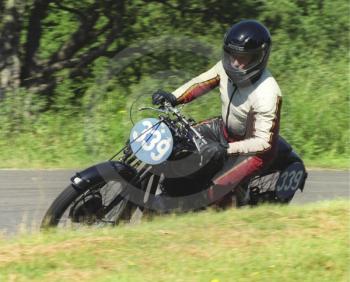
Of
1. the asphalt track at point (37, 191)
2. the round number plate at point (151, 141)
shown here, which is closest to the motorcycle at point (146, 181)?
the round number plate at point (151, 141)

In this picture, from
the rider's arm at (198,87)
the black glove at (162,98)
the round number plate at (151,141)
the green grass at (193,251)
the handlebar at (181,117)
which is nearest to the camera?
the green grass at (193,251)

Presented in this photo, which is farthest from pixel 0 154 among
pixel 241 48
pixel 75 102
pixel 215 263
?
pixel 215 263

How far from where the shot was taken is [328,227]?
5.54 metres

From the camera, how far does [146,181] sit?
5680mm

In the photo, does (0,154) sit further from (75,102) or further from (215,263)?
(215,263)

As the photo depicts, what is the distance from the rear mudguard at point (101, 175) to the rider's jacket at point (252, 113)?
801 millimetres

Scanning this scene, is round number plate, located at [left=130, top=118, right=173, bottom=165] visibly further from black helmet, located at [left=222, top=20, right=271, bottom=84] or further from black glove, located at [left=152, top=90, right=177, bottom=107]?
black helmet, located at [left=222, top=20, right=271, bottom=84]

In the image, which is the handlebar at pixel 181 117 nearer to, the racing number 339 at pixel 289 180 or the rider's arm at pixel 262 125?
the rider's arm at pixel 262 125

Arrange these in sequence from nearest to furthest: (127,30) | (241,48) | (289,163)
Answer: (241,48), (289,163), (127,30)

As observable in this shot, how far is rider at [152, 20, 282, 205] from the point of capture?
5738 mm

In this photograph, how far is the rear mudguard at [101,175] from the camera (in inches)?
213

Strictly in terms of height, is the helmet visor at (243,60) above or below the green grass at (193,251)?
above

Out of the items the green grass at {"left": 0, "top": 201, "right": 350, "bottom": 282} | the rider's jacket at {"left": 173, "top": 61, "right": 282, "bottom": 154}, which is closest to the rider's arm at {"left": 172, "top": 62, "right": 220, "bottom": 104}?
the rider's jacket at {"left": 173, "top": 61, "right": 282, "bottom": 154}

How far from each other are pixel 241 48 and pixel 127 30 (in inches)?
360
